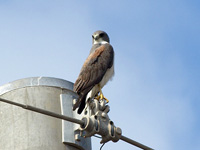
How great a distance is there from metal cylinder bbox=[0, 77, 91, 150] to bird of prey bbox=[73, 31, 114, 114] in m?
0.27

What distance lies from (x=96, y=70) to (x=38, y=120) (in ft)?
6.14

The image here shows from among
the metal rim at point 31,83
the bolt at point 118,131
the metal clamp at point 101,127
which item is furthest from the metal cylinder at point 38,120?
the bolt at point 118,131

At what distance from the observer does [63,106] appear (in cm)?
928

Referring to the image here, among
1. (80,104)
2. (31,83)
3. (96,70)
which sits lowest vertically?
(80,104)

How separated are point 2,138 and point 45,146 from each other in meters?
0.72

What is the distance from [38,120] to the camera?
9.02 m

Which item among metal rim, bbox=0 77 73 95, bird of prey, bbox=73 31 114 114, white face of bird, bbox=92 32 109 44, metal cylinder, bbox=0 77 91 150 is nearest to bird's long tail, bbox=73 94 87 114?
bird of prey, bbox=73 31 114 114

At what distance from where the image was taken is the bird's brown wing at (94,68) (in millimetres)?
9845

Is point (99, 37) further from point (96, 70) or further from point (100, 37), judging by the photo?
point (96, 70)

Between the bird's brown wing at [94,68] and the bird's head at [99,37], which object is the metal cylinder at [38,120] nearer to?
the bird's brown wing at [94,68]

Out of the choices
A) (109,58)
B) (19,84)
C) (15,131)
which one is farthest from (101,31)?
(15,131)

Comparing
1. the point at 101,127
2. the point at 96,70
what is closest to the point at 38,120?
the point at 101,127

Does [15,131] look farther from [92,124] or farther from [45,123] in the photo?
[92,124]

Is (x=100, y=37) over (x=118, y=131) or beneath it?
over
